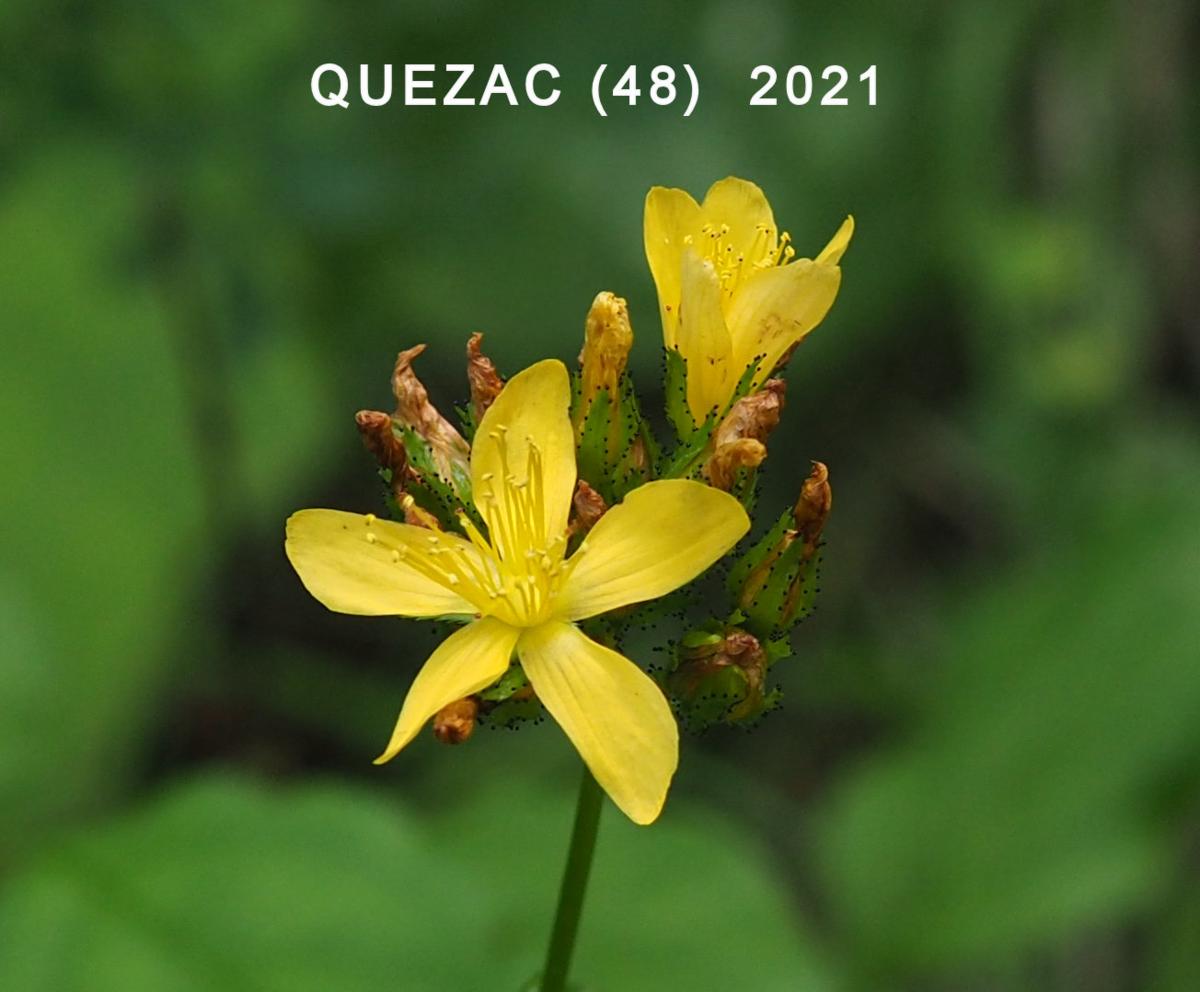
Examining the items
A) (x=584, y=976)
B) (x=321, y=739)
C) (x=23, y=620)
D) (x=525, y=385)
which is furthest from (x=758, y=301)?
(x=321, y=739)

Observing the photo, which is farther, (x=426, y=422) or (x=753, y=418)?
(x=426, y=422)

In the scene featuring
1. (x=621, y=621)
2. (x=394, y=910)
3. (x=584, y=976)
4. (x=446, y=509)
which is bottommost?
(x=584, y=976)

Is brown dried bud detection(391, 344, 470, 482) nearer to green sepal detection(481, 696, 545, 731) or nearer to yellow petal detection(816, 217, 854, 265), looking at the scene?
green sepal detection(481, 696, 545, 731)

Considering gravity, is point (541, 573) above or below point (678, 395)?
below

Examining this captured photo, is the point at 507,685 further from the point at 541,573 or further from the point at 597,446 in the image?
the point at 597,446

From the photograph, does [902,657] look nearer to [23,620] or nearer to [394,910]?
[394,910]

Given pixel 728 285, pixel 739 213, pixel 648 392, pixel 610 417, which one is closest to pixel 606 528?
pixel 610 417

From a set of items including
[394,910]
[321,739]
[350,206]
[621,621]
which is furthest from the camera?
[321,739]

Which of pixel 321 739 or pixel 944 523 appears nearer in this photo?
pixel 321 739
